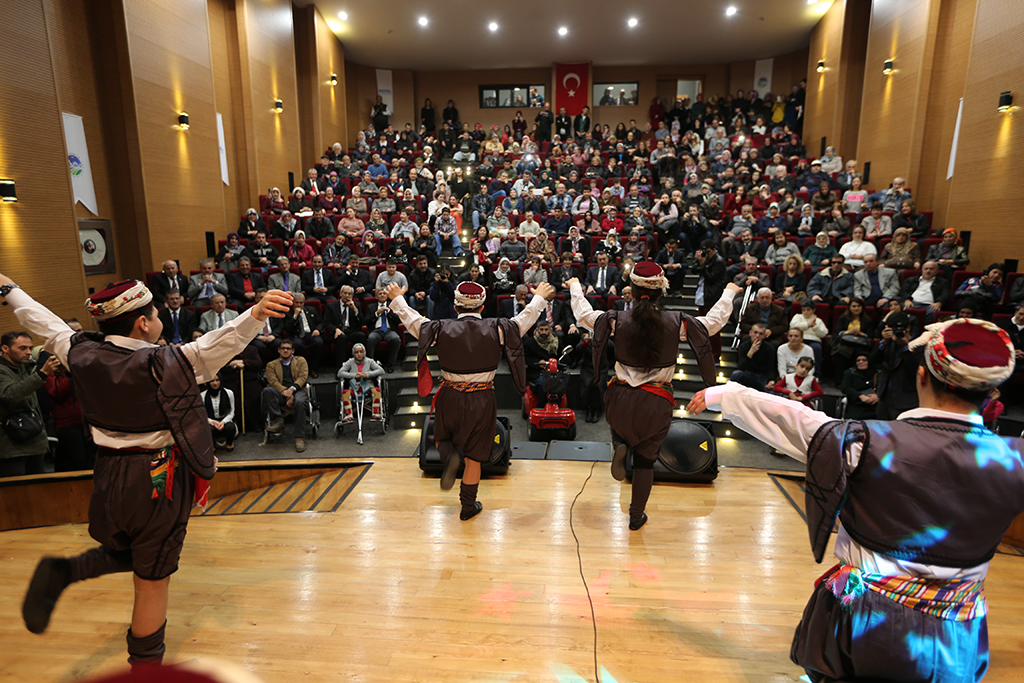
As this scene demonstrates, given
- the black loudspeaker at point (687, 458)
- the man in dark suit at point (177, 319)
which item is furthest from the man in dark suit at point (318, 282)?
the black loudspeaker at point (687, 458)

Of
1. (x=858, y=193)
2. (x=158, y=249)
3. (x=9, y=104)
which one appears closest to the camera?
(x=9, y=104)

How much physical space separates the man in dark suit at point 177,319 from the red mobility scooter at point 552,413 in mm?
4155

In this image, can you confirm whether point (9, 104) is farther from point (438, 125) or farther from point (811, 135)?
point (811, 135)

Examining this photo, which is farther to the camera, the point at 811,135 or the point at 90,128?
the point at 811,135

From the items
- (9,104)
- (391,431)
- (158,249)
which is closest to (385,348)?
(391,431)

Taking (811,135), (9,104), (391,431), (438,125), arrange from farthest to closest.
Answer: (438,125)
(811,135)
(391,431)
(9,104)

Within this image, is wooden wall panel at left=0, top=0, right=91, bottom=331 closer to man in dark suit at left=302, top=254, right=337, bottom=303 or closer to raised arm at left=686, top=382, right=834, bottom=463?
man in dark suit at left=302, top=254, right=337, bottom=303

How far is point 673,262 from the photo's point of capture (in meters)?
8.30

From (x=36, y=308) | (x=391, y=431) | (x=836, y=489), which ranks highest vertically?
(x=36, y=308)

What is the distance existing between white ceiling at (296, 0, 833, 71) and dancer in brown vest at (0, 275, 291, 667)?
11828 millimetres

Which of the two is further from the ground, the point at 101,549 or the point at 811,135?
the point at 811,135

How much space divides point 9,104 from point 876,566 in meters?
8.25

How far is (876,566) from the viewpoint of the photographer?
1455 millimetres

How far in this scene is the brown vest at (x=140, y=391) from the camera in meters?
1.91
